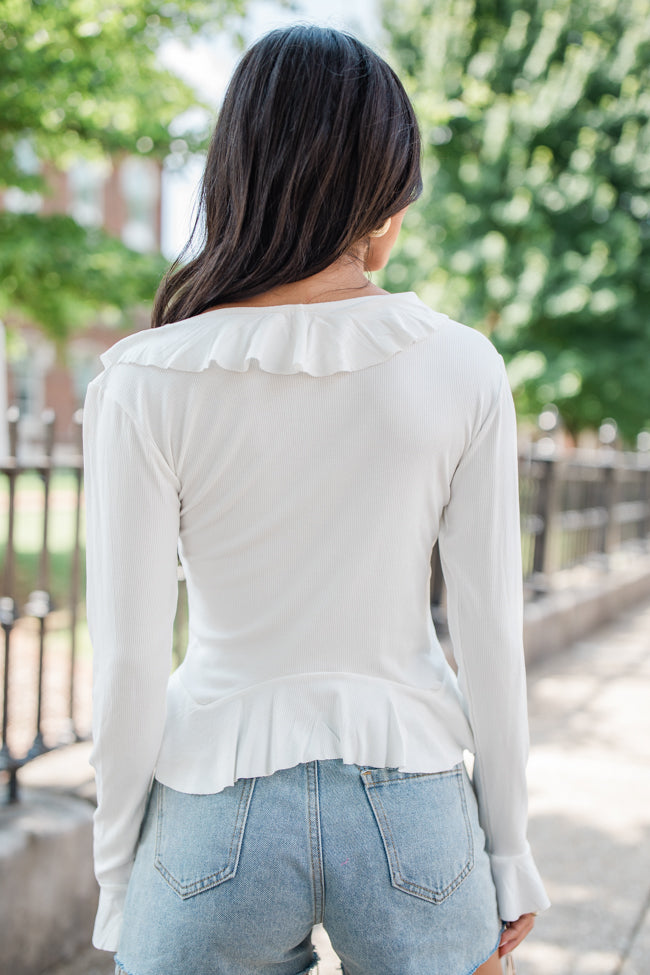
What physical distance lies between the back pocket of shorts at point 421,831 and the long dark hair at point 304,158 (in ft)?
2.17

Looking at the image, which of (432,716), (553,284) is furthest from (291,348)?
(553,284)

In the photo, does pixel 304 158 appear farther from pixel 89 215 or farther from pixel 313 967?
pixel 89 215

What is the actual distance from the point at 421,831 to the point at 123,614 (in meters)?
0.46

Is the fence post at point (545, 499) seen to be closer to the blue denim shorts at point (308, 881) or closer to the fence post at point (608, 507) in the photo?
the fence post at point (608, 507)

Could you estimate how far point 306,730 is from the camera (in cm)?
104

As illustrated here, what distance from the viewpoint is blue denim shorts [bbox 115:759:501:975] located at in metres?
0.99

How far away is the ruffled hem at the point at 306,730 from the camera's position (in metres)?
1.03

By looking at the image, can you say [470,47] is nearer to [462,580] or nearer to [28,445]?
[28,445]

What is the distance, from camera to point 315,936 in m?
2.77

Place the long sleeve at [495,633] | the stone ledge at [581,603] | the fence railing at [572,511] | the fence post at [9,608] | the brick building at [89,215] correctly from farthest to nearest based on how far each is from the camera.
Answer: the brick building at [89,215]
the fence railing at [572,511]
the stone ledge at [581,603]
the fence post at [9,608]
the long sleeve at [495,633]

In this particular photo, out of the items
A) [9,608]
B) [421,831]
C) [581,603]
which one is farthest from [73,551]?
[581,603]

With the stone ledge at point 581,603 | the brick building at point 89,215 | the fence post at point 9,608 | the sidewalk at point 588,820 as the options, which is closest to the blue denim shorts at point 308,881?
the sidewalk at point 588,820

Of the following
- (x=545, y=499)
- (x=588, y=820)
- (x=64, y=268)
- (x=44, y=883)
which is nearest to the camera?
(x=44, y=883)

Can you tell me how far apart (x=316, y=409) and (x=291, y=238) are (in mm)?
229
